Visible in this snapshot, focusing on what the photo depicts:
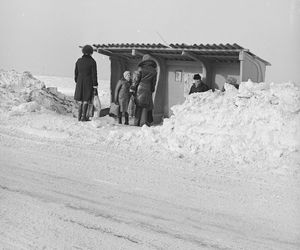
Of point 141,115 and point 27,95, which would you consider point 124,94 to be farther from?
point 27,95

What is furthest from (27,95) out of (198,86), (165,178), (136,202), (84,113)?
(136,202)

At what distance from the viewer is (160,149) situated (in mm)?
7113

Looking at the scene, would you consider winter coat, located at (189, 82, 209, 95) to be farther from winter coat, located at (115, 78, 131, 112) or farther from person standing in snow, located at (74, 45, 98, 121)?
person standing in snow, located at (74, 45, 98, 121)

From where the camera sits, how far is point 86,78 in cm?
969

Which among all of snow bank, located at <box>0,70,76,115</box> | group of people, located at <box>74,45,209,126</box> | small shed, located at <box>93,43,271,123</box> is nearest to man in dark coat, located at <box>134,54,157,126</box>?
group of people, located at <box>74,45,209,126</box>

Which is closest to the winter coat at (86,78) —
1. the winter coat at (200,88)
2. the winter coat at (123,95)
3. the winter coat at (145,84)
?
the winter coat at (123,95)

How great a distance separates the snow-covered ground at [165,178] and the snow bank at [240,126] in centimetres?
2

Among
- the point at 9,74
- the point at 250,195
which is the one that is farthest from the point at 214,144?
the point at 9,74

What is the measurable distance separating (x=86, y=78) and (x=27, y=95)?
11.5 feet

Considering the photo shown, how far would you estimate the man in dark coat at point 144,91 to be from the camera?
34.3 ft

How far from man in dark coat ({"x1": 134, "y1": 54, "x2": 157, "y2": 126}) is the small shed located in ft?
2.01

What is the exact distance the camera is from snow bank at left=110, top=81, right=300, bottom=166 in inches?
260

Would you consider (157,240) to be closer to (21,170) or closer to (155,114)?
(21,170)

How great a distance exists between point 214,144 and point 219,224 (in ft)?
9.73
